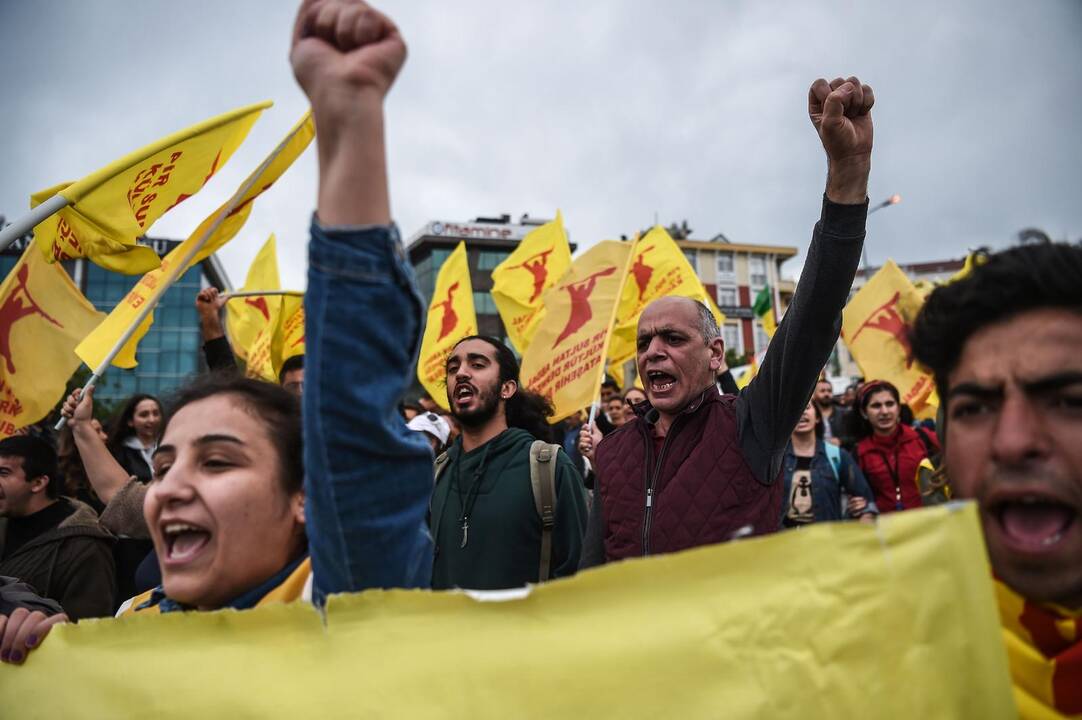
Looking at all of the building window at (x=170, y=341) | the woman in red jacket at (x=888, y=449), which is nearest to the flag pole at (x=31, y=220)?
the woman in red jacket at (x=888, y=449)

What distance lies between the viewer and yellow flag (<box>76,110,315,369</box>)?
12.5 feet

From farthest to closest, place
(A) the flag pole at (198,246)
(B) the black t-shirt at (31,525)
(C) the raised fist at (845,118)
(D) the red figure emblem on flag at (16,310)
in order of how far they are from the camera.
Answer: (D) the red figure emblem on flag at (16,310), (A) the flag pole at (198,246), (B) the black t-shirt at (31,525), (C) the raised fist at (845,118)

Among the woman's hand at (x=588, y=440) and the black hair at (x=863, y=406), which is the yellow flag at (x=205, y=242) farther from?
the black hair at (x=863, y=406)

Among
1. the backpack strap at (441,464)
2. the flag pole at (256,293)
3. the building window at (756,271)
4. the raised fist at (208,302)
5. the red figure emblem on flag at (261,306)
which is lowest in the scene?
the backpack strap at (441,464)

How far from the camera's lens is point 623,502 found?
2805 millimetres

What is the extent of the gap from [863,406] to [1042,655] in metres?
5.11

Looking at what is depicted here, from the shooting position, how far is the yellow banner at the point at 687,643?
41.0 inches

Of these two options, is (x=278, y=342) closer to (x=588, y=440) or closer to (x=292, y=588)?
(x=588, y=440)

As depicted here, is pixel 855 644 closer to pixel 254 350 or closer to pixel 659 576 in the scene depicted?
pixel 659 576

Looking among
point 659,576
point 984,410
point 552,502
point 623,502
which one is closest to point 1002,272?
point 984,410

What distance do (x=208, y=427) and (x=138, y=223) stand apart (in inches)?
92.4

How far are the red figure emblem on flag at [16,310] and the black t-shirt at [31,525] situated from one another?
3.48ft

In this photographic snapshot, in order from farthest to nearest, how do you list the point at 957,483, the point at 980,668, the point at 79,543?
the point at 79,543, the point at 957,483, the point at 980,668

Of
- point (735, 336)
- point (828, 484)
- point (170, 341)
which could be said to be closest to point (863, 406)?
point (828, 484)
